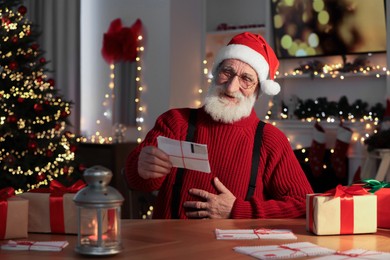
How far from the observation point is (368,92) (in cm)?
591

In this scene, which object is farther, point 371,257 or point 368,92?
point 368,92

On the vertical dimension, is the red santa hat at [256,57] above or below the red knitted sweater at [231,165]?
above

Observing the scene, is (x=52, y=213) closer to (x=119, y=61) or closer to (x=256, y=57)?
(x=256, y=57)

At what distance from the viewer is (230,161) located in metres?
2.52

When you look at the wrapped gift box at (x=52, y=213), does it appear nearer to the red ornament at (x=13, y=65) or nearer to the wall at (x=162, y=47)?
the red ornament at (x=13, y=65)

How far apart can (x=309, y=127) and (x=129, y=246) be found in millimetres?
4418

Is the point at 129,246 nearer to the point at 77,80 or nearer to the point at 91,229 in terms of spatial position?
the point at 91,229

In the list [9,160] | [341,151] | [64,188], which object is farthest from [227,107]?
[341,151]

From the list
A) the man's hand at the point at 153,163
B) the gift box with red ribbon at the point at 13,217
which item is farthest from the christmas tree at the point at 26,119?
the gift box with red ribbon at the point at 13,217

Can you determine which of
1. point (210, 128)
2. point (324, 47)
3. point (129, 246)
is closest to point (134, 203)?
point (324, 47)

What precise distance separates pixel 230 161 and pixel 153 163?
36 centimetres

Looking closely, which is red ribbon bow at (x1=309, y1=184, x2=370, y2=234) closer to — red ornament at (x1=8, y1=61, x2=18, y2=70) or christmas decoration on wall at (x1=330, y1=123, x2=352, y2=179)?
red ornament at (x1=8, y1=61, x2=18, y2=70)

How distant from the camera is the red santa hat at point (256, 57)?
8.81ft

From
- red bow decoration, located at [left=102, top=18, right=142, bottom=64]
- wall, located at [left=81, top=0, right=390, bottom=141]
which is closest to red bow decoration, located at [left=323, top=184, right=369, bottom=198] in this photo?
wall, located at [left=81, top=0, right=390, bottom=141]
